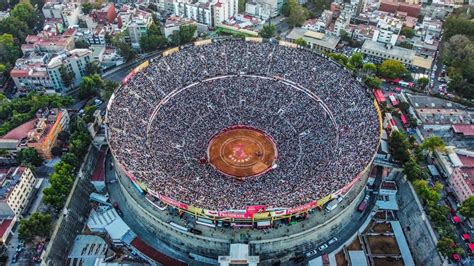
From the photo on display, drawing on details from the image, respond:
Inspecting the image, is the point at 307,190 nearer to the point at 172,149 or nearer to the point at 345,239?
the point at 345,239

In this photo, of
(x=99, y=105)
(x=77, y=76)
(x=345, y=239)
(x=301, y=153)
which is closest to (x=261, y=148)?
(x=301, y=153)

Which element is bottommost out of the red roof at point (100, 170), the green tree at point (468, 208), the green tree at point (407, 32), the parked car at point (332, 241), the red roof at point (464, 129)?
the parked car at point (332, 241)

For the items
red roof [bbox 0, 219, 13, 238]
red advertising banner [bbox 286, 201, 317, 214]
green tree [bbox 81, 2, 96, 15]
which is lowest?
red roof [bbox 0, 219, 13, 238]

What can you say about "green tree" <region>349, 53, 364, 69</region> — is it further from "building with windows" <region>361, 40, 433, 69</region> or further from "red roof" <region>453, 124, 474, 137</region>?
"red roof" <region>453, 124, 474, 137</region>

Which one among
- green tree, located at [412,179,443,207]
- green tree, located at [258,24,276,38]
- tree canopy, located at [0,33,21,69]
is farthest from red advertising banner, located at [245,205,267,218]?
tree canopy, located at [0,33,21,69]

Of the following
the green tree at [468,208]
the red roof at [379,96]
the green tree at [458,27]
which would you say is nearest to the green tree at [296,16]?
the red roof at [379,96]

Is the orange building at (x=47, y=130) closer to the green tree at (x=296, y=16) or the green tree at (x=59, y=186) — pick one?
the green tree at (x=59, y=186)
